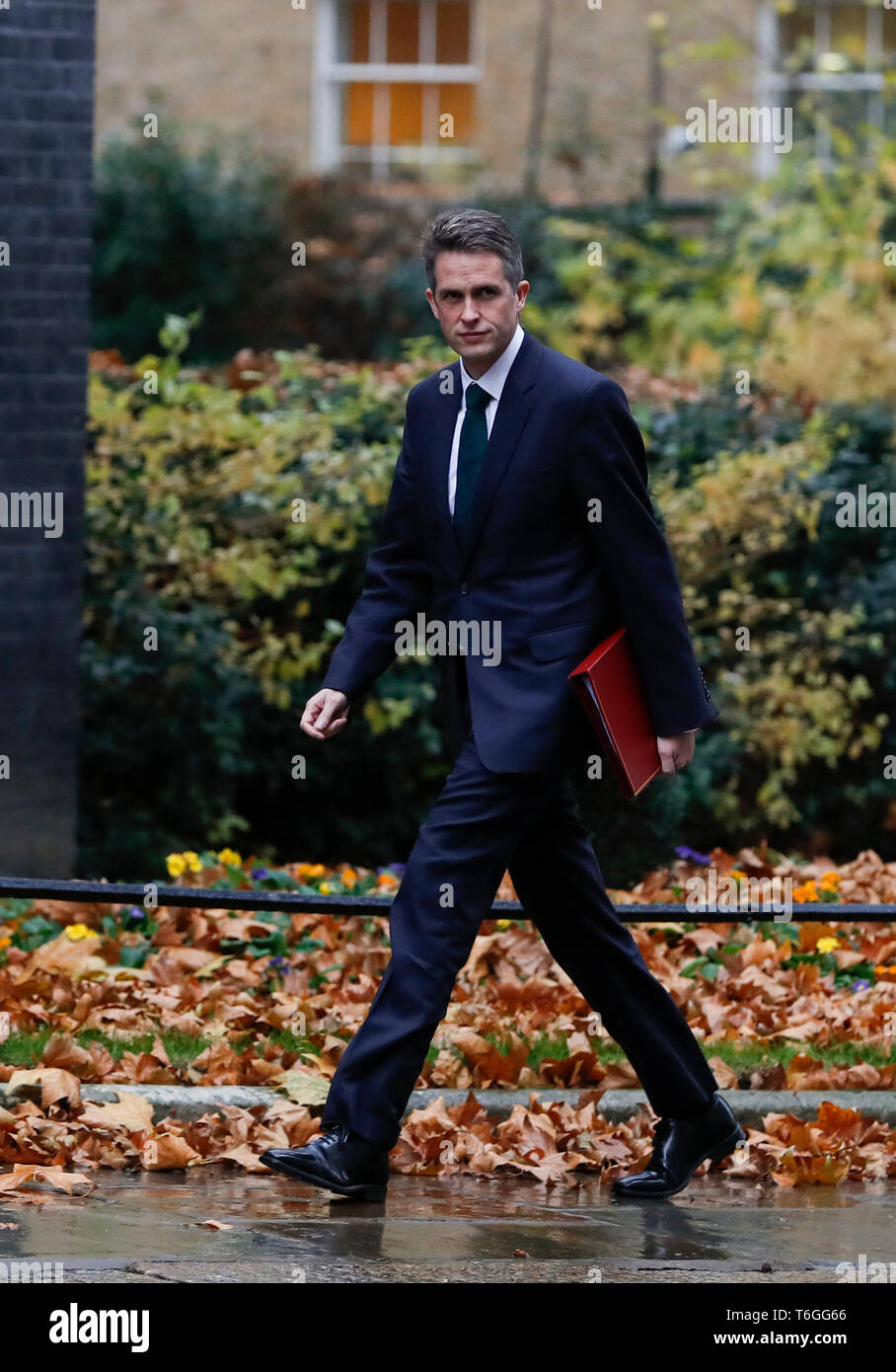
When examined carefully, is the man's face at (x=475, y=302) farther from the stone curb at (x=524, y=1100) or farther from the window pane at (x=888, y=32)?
the window pane at (x=888, y=32)

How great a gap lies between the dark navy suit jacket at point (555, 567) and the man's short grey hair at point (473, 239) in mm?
194

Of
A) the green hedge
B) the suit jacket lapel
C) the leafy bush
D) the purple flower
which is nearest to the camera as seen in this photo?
the suit jacket lapel

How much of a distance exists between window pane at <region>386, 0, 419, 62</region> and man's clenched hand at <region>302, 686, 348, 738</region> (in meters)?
13.7

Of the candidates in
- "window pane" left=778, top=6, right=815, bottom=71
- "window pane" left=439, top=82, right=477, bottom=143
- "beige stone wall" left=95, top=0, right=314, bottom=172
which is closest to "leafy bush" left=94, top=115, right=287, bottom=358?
"beige stone wall" left=95, top=0, right=314, bottom=172

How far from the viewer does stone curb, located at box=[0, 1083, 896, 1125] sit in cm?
477

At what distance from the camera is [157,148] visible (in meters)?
15.5

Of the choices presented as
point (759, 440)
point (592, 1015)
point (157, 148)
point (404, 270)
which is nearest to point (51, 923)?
point (592, 1015)

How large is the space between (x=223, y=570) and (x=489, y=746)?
11.4 ft

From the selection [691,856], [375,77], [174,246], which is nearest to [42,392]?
[691,856]

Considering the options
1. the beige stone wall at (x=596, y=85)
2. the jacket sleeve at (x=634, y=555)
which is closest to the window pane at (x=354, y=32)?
the beige stone wall at (x=596, y=85)

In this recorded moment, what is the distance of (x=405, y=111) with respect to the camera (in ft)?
55.4

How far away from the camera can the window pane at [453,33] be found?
660 inches

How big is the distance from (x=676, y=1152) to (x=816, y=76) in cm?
1229

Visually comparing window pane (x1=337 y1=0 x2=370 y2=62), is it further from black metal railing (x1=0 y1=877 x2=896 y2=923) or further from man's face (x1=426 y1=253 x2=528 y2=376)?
man's face (x1=426 y1=253 x2=528 y2=376)
